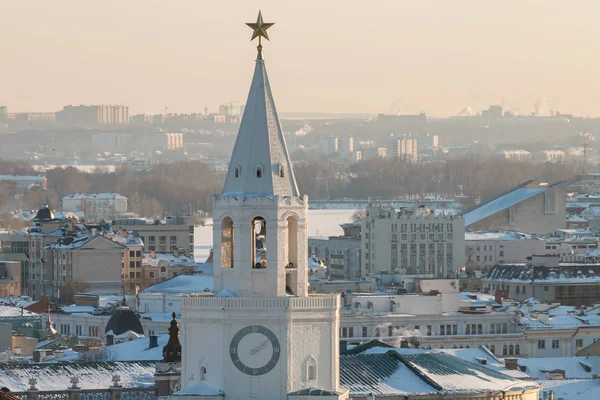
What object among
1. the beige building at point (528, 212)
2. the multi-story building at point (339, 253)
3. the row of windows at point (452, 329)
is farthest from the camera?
the beige building at point (528, 212)

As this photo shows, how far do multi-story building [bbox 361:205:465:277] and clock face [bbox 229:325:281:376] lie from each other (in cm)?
8119

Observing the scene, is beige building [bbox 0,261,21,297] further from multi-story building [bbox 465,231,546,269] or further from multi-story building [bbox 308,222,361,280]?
multi-story building [bbox 465,231,546,269]

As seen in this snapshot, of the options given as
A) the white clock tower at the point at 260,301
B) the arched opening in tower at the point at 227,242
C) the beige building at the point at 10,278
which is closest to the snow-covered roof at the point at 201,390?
the white clock tower at the point at 260,301

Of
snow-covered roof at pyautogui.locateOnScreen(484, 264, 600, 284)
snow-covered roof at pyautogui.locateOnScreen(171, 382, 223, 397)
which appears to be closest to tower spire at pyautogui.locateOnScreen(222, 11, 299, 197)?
snow-covered roof at pyautogui.locateOnScreen(171, 382, 223, 397)

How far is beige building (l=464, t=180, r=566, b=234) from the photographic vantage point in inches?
5925

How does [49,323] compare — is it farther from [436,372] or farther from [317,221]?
[317,221]

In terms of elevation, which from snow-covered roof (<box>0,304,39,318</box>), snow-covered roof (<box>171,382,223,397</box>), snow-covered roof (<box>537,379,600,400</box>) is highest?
snow-covered roof (<box>171,382,223,397</box>)

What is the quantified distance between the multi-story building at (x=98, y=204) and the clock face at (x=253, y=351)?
14905 cm

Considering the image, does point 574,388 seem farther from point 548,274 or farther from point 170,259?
point 170,259

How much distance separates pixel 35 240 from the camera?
11369cm

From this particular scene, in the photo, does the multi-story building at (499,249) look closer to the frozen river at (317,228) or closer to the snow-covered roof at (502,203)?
the frozen river at (317,228)

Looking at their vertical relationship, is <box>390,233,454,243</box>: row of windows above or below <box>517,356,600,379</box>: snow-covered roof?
above

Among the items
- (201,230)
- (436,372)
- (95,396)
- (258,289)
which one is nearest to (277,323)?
(258,289)

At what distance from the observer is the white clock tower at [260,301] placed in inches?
1134
